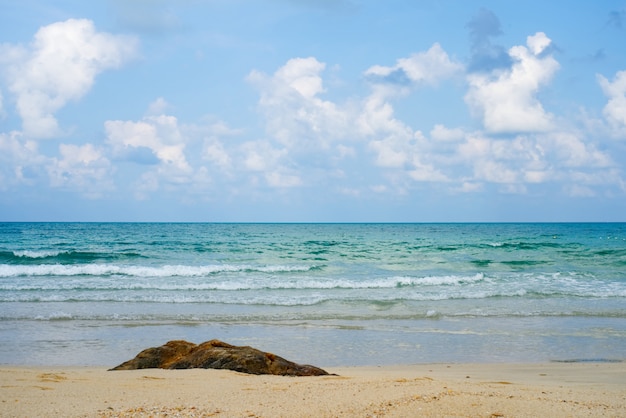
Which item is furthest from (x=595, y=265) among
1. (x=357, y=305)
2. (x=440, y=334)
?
(x=440, y=334)

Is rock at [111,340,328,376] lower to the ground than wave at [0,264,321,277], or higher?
higher

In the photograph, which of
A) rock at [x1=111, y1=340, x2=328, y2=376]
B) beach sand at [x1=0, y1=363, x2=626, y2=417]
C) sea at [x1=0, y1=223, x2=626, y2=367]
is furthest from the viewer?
sea at [x1=0, y1=223, x2=626, y2=367]

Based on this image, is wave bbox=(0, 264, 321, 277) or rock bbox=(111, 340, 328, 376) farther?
wave bbox=(0, 264, 321, 277)

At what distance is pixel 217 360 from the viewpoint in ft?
27.9

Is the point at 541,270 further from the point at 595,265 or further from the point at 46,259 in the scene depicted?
the point at 46,259

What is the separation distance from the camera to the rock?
327 inches

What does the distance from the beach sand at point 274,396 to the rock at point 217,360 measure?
1.05 ft

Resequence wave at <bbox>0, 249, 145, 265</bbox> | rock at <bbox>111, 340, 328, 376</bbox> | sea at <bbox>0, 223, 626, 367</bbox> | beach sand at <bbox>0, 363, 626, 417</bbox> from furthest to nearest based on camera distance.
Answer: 1. wave at <bbox>0, 249, 145, 265</bbox>
2. sea at <bbox>0, 223, 626, 367</bbox>
3. rock at <bbox>111, 340, 328, 376</bbox>
4. beach sand at <bbox>0, 363, 626, 417</bbox>

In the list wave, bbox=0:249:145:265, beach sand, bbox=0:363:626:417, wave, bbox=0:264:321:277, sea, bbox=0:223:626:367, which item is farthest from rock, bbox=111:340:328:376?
wave, bbox=0:249:145:265

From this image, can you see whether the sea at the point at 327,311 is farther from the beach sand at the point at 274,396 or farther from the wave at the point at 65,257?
the beach sand at the point at 274,396

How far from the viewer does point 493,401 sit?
5816 mm

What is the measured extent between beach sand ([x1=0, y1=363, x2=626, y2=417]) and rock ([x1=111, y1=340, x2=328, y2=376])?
321mm

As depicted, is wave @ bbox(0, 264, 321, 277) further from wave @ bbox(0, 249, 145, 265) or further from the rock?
the rock

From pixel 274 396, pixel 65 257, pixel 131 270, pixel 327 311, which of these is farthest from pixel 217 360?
pixel 65 257
